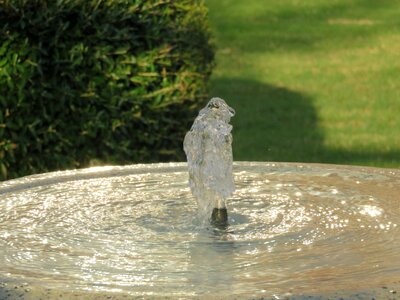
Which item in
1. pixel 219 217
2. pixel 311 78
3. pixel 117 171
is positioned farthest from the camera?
pixel 311 78

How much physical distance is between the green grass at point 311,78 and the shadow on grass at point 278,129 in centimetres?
1

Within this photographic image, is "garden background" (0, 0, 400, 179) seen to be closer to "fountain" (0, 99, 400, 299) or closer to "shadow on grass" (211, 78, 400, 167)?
"shadow on grass" (211, 78, 400, 167)

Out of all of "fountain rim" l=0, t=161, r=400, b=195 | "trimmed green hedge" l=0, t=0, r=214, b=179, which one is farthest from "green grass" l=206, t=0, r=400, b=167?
"fountain rim" l=0, t=161, r=400, b=195

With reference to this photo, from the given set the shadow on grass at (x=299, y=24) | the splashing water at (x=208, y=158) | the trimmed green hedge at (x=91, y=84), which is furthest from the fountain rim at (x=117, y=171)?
the shadow on grass at (x=299, y=24)

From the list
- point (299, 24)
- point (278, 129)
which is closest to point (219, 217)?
point (278, 129)

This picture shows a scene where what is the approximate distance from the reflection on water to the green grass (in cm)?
512

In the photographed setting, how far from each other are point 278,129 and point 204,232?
7632 millimetres

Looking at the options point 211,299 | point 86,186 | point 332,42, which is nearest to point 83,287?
point 211,299

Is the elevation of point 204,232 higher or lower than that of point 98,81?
lower

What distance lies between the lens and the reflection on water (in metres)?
2.96

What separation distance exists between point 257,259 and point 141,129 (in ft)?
13.4

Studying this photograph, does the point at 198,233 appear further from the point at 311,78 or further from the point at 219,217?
the point at 311,78

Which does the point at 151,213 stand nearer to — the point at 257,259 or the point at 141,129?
the point at 257,259

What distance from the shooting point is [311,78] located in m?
13.8
